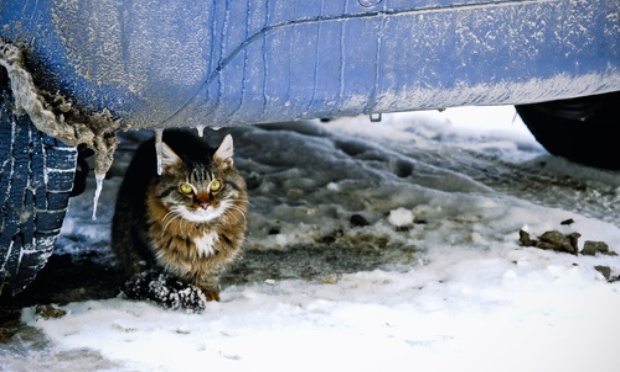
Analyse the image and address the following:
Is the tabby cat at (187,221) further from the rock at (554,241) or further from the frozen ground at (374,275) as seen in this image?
the rock at (554,241)

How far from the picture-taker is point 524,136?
5.12m

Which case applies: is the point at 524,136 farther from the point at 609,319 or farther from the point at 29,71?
the point at 29,71

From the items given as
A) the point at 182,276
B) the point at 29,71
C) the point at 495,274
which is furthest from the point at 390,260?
the point at 29,71

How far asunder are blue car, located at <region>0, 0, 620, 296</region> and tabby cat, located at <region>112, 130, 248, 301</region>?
0.65 m

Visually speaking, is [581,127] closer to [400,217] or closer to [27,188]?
[400,217]

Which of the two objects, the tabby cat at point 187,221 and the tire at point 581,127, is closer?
the tabby cat at point 187,221

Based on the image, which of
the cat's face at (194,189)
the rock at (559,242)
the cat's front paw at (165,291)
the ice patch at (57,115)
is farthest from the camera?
the rock at (559,242)

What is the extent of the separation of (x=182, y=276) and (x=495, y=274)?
1.13 metres

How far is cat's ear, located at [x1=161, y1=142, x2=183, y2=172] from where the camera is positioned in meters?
3.35

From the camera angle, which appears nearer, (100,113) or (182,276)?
(100,113)

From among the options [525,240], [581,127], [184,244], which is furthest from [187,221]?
[581,127]

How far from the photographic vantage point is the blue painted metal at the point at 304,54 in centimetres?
235

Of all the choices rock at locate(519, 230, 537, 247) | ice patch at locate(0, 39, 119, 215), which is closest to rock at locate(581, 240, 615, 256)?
rock at locate(519, 230, 537, 247)

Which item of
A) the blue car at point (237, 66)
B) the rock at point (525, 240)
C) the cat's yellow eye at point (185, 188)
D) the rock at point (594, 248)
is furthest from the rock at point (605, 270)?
the cat's yellow eye at point (185, 188)
